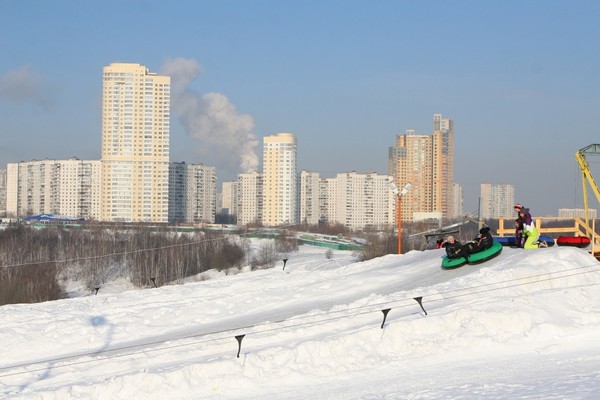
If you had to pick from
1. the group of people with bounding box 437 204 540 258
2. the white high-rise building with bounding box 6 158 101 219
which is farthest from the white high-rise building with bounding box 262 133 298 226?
the group of people with bounding box 437 204 540 258

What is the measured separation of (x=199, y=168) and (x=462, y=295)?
130 m

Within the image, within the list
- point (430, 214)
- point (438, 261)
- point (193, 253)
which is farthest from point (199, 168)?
point (438, 261)

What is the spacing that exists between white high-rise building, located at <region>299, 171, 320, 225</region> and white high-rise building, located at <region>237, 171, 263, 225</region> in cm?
877

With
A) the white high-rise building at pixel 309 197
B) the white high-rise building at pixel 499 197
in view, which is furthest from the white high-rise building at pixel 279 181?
the white high-rise building at pixel 499 197

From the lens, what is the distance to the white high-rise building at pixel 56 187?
13838 cm

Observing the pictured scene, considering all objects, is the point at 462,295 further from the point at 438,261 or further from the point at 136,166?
the point at 136,166

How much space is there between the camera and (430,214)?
139375 millimetres

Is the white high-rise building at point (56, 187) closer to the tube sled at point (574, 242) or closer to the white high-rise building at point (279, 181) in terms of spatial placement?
the white high-rise building at point (279, 181)

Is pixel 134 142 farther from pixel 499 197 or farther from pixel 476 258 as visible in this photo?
pixel 476 258

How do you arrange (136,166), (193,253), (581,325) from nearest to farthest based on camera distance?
(581,325)
(193,253)
(136,166)

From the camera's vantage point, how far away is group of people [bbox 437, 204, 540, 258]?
2211 centimetres

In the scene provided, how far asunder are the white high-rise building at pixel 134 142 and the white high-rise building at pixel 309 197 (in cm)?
3112

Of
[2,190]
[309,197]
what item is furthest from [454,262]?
[2,190]

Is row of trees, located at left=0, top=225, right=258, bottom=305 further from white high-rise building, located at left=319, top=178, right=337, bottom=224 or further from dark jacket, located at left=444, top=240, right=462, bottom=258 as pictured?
white high-rise building, located at left=319, top=178, right=337, bottom=224
